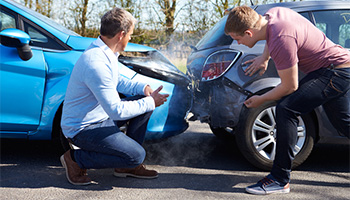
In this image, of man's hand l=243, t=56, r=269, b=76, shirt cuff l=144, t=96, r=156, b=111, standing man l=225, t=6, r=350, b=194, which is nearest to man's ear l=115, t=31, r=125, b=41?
shirt cuff l=144, t=96, r=156, b=111

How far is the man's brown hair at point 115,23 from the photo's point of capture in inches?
103

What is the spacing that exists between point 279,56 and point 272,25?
226 millimetres

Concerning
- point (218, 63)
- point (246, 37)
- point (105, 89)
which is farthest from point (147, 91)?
point (246, 37)

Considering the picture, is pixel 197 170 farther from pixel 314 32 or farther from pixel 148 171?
pixel 314 32

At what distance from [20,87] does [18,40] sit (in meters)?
0.38

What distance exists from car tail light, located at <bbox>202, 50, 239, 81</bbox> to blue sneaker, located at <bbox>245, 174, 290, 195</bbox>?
1.00m

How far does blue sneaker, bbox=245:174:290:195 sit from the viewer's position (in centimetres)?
281

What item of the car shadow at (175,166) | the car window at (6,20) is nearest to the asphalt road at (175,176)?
the car shadow at (175,166)

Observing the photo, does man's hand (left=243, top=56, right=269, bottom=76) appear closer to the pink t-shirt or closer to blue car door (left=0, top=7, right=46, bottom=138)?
the pink t-shirt

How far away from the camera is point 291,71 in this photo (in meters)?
2.50

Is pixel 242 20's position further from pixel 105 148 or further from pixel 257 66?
pixel 105 148

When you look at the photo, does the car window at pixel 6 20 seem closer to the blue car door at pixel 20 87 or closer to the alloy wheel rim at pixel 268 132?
the blue car door at pixel 20 87

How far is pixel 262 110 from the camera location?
325 cm

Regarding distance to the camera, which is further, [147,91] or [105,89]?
[147,91]
